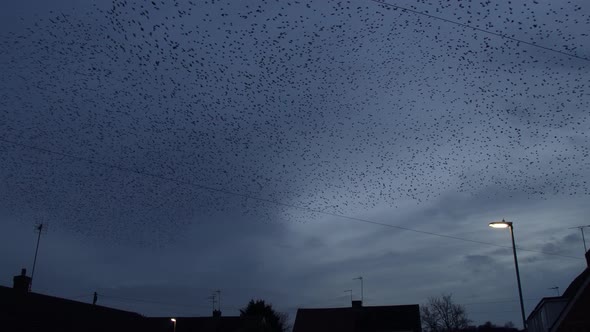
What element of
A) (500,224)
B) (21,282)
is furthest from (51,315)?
(500,224)

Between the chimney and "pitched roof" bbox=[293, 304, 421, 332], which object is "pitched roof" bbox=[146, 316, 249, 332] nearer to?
"pitched roof" bbox=[293, 304, 421, 332]

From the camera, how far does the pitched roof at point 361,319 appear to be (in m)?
60.4

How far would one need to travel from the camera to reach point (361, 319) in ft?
204

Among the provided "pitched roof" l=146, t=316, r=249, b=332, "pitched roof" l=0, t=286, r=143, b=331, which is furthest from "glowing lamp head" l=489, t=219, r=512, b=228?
"pitched roof" l=146, t=316, r=249, b=332

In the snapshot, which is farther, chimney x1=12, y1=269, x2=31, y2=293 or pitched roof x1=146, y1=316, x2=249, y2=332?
pitched roof x1=146, y1=316, x2=249, y2=332

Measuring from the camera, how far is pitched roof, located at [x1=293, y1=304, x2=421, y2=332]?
60.4 m

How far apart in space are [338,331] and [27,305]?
35707 mm

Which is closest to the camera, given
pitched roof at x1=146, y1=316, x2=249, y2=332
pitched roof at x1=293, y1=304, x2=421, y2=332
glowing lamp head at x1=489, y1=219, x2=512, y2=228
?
glowing lamp head at x1=489, y1=219, x2=512, y2=228

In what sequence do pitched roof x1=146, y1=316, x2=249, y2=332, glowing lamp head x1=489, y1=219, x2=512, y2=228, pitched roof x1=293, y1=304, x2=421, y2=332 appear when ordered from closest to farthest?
1. glowing lamp head x1=489, y1=219, x2=512, y2=228
2. pitched roof x1=293, y1=304, x2=421, y2=332
3. pitched roof x1=146, y1=316, x2=249, y2=332

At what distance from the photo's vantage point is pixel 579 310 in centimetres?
3197

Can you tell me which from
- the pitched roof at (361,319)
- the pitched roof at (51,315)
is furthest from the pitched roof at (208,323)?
the pitched roof at (51,315)

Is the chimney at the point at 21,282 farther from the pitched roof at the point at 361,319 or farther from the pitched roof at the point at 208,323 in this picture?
the pitched roof at the point at 361,319

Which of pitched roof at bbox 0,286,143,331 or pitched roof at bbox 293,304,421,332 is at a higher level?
pitched roof at bbox 293,304,421,332

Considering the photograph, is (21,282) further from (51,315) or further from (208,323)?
(208,323)
